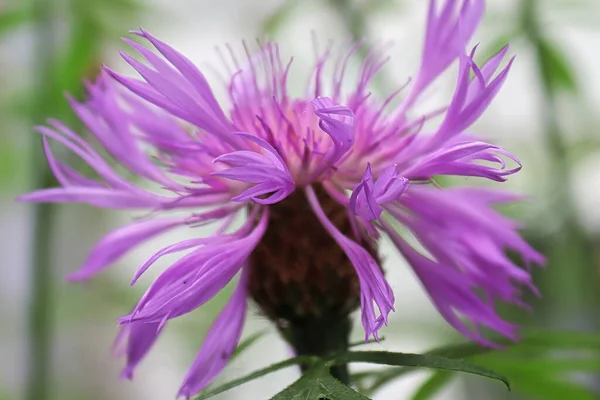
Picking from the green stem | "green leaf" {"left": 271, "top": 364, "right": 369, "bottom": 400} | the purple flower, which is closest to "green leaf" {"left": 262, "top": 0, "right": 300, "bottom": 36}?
the green stem

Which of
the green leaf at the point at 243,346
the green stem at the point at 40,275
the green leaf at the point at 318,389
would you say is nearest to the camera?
the green leaf at the point at 318,389

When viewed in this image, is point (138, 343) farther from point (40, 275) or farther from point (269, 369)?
point (40, 275)

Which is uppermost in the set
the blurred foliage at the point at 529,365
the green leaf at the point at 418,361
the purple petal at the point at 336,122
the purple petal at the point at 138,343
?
the purple petal at the point at 336,122

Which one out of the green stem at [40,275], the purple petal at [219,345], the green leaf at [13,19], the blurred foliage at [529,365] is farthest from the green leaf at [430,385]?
the green leaf at [13,19]

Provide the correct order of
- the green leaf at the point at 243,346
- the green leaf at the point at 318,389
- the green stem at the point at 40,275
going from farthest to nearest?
the green stem at the point at 40,275 < the green leaf at the point at 243,346 < the green leaf at the point at 318,389

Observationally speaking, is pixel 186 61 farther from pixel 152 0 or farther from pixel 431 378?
pixel 152 0

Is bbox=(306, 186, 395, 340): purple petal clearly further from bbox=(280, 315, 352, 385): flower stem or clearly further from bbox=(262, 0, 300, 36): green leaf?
bbox=(262, 0, 300, 36): green leaf

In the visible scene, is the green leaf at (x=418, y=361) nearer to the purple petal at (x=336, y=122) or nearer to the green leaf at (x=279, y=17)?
the purple petal at (x=336, y=122)
